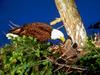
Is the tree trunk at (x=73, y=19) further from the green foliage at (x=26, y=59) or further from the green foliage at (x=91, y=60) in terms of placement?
the green foliage at (x=26, y=59)

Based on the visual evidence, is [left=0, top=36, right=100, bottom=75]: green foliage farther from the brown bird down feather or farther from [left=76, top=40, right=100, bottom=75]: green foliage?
the brown bird down feather

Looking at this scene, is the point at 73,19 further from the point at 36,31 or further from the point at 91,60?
the point at 91,60

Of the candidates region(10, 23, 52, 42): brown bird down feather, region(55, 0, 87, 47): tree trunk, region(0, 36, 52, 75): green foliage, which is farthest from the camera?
region(10, 23, 52, 42): brown bird down feather

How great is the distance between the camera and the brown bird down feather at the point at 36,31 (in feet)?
7.92

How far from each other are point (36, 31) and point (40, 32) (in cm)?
5

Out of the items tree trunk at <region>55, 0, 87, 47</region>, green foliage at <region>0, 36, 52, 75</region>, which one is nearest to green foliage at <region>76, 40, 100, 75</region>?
green foliage at <region>0, 36, 52, 75</region>

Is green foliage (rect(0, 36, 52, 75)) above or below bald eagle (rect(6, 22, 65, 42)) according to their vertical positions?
below

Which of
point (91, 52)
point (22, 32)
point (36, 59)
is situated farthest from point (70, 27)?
point (36, 59)

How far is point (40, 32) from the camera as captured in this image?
8.23ft

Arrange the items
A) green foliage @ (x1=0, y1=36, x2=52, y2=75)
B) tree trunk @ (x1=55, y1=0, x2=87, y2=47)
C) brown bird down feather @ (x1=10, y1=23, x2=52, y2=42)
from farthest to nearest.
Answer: brown bird down feather @ (x1=10, y1=23, x2=52, y2=42) < tree trunk @ (x1=55, y1=0, x2=87, y2=47) < green foliage @ (x1=0, y1=36, x2=52, y2=75)

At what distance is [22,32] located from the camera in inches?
94.3

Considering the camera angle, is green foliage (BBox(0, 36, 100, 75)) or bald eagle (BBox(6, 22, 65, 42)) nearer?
green foliage (BBox(0, 36, 100, 75))

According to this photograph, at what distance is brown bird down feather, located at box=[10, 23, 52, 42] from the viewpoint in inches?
95.0

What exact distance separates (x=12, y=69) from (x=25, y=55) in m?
0.10
